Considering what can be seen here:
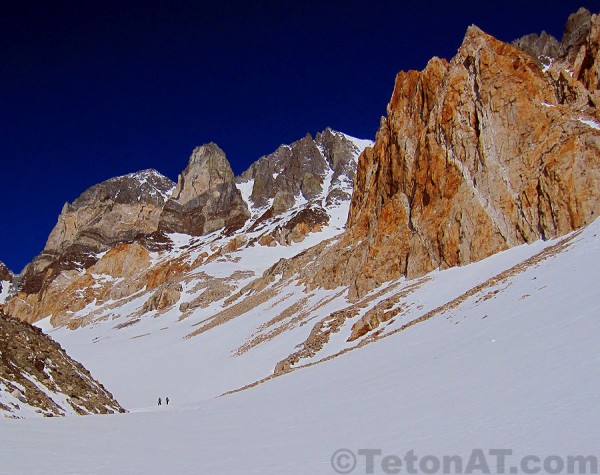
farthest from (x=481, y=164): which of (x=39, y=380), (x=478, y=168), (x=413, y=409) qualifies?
(x=39, y=380)

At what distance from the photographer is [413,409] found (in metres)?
9.79

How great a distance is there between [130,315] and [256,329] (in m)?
71.7

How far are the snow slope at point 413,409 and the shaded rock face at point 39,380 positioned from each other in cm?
207

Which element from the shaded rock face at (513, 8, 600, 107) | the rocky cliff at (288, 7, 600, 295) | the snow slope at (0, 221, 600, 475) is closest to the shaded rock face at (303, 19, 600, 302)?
the rocky cliff at (288, 7, 600, 295)

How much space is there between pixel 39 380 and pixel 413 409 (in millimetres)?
12304

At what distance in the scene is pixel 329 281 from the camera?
54844 millimetres

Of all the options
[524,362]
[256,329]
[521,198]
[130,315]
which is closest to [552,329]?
[524,362]

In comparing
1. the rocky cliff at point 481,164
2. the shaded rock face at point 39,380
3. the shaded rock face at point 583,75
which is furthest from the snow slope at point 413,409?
the shaded rock face at point 583,75

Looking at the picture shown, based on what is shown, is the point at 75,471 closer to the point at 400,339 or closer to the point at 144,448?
the point at 144,448

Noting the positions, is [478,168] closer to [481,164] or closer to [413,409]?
[481,164]

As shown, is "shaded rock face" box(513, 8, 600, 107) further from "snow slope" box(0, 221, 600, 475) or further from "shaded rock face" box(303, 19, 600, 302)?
"snow slope" box(0, 221, 600, 475)

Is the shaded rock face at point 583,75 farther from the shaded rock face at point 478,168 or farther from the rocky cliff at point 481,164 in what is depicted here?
Answer: the shaded rock face at point 478,168

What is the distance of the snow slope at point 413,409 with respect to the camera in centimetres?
753

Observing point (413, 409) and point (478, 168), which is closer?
point (413, 409)
